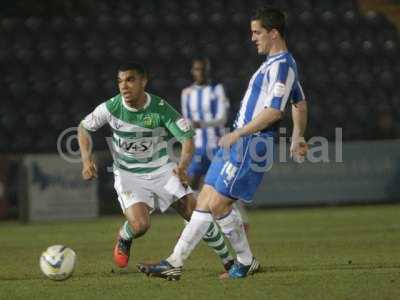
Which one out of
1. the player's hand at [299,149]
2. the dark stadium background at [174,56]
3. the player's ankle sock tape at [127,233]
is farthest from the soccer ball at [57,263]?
the dark stadium background at [174,56]

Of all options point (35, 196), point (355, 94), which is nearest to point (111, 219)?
point (35, 196)

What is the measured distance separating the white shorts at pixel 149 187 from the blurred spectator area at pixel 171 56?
382 inches

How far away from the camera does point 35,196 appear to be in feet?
51.7

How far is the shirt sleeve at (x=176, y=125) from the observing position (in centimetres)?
806

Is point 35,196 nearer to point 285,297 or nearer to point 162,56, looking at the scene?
point 162,56

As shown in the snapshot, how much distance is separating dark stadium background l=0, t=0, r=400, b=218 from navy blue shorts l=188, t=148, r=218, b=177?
5.23m

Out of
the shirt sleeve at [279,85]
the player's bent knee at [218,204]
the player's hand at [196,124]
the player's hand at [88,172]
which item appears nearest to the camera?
the shirt sleeve at [279,85]

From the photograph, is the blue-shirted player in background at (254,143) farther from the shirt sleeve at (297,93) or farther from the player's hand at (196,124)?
the player's hand at (196,124)

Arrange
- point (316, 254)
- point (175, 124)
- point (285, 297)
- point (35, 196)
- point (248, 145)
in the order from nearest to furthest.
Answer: point (285, 297) < point (248, 145) < point (175, 124) < point (316, 254) < point (35, 196)

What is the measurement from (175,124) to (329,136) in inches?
417

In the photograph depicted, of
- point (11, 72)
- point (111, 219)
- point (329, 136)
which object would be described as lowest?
point (111, 219)

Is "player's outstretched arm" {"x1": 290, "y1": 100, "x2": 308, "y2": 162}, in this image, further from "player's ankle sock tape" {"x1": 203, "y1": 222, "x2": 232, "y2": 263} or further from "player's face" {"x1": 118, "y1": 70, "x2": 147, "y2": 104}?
"player's face" {"x1": 118, "y1": 70, "x2": 147, "y2": 104}

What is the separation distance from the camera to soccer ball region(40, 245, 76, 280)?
731 cm

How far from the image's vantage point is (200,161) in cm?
1292
